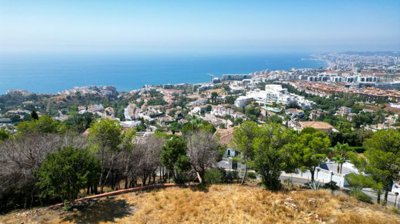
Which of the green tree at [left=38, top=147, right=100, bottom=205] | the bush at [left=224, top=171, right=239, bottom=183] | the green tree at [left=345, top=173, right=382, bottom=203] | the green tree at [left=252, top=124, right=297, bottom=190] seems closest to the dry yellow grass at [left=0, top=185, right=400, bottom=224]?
the green tree at [left=38, top=147, right=100, bottom=205]

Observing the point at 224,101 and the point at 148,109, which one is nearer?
the point at 148,109

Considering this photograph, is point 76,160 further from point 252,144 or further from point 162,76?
point 162,76

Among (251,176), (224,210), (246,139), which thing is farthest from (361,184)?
(224,210)

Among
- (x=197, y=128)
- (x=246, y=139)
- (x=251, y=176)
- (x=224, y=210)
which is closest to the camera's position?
(x=224, y=210)

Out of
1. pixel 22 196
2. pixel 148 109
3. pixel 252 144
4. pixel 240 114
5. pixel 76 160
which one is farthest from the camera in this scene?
pixel 148 109

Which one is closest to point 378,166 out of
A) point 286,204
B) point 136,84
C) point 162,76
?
point 286,204

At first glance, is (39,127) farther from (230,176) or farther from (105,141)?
(230,176)
